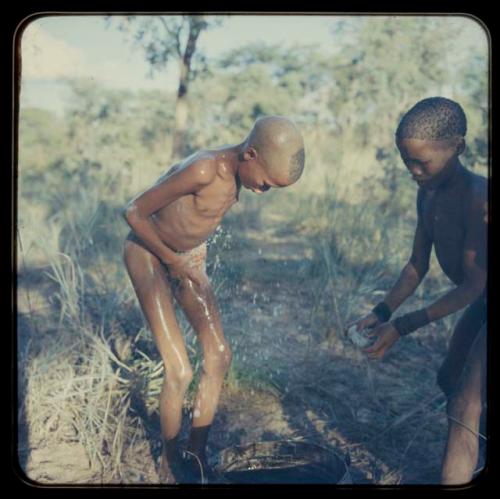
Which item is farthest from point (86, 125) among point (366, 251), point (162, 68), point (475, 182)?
point (475, 182)

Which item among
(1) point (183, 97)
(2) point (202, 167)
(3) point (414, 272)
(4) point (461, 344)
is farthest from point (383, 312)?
(1) point (183, 97)

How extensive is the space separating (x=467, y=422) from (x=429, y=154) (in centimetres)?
80

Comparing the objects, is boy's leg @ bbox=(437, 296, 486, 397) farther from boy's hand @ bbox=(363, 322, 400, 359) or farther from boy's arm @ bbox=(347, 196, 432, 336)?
boy's hand @ bbox=(363, 322, 400, 359)

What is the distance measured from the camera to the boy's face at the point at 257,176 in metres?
2.38

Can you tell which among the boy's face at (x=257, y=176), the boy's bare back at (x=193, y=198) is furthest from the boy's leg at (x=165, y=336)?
the boy's face at (x=257, y=176)

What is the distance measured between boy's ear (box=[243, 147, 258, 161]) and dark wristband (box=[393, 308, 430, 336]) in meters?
0.68

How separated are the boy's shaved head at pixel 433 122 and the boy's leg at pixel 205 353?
2.64 feet

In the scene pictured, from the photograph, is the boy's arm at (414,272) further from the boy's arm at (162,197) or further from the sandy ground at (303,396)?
the boy's arm at (162,197)

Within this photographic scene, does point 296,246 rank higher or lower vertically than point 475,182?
lower

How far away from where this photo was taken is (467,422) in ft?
7.30

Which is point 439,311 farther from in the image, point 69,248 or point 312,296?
point 69,248

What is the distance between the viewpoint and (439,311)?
238 cm

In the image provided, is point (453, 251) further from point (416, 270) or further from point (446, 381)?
point (446, 381)
